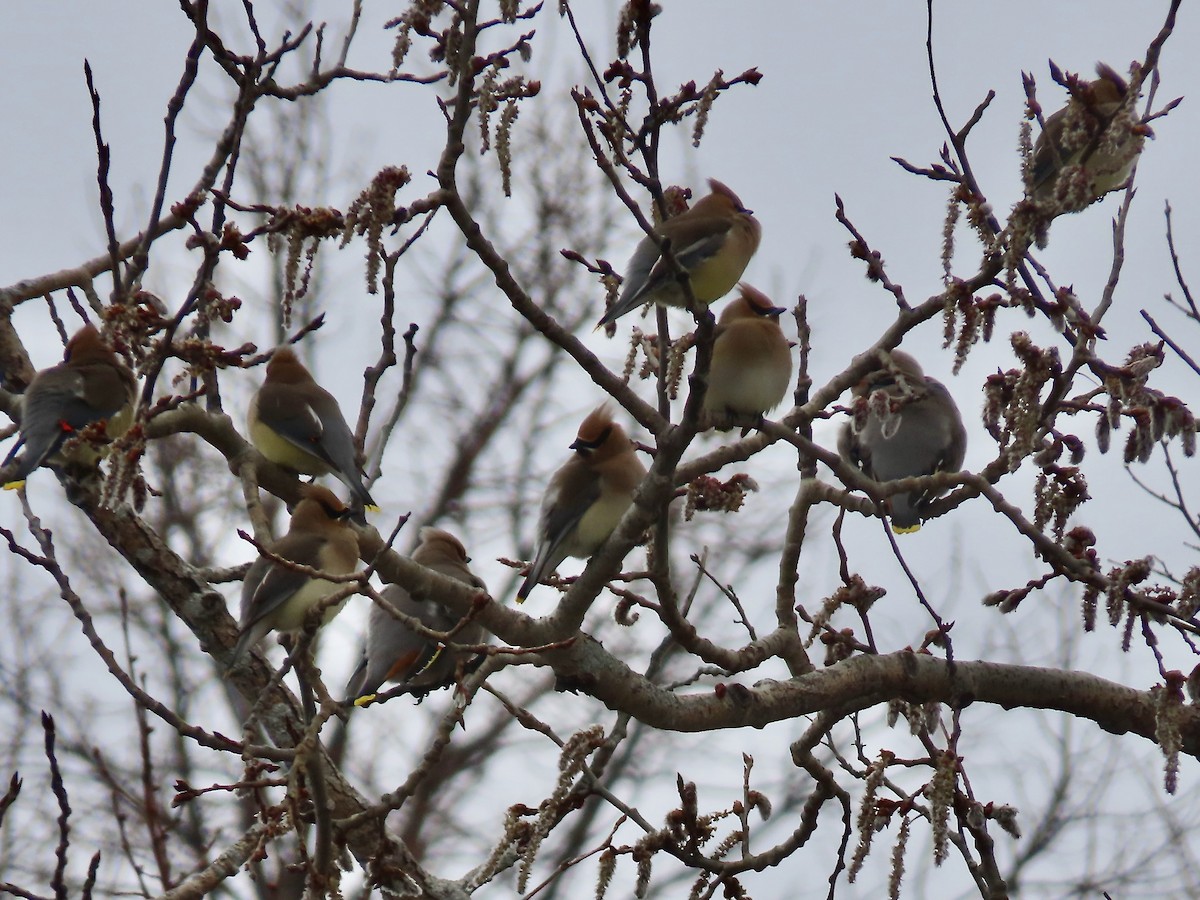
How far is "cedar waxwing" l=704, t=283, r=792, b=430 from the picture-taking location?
18.6 ft

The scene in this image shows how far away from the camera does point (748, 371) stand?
224 inches

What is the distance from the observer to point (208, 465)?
14.4m

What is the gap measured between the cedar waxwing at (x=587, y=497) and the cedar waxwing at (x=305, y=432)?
2.37ft

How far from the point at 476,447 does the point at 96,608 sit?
429cm

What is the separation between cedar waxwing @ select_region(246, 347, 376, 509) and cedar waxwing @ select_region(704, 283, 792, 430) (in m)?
1.36

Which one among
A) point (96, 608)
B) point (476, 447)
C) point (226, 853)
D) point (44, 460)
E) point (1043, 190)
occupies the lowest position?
point (226, 853)

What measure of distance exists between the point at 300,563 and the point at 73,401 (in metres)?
1.04

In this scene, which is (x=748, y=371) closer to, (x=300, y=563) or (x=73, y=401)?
(x=300, y=563)

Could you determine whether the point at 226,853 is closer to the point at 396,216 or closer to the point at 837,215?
the point at 396,216

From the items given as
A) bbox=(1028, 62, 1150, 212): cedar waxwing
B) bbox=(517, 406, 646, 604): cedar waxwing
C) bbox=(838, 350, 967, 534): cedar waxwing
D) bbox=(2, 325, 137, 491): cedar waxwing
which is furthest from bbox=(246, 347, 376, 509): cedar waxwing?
bbox=(1028, 62, 1150, 212): cedar waxwing

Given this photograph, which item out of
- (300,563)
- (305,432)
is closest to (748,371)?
(305,432)

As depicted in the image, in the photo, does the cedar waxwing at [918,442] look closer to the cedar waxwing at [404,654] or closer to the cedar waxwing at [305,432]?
the cedar waxwing at [404,654]

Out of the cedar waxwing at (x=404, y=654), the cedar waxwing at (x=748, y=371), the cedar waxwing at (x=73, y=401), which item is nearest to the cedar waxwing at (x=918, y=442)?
the cedar waxwing at (x=748, y=371)

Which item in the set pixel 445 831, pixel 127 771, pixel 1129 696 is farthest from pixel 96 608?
pixel 1129 696
